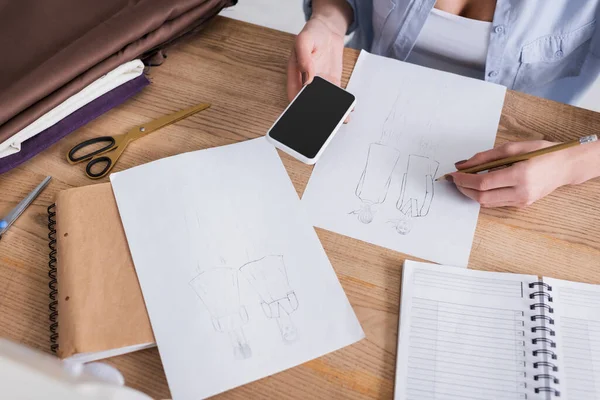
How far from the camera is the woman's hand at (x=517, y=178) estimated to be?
64 cm

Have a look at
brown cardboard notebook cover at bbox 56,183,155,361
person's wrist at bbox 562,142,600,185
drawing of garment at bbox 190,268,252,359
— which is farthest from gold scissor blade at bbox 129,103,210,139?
person's wrist at bbox 562,142,600,185

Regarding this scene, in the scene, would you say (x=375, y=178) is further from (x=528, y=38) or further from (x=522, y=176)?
(x=528, y=38)

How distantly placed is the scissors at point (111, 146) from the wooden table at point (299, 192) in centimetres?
1

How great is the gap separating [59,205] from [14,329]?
0.16 m

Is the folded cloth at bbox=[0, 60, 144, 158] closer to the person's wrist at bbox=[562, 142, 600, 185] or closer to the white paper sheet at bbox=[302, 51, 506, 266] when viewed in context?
the white paper sheet at bbox=[302, 51, 506, 266]

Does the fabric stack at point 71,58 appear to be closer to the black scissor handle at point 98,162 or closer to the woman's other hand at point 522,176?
the black scissor handle at point 98,162

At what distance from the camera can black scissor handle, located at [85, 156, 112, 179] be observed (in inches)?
27.2

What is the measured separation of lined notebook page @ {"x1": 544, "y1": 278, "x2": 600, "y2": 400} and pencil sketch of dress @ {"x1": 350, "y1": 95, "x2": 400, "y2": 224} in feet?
0.73

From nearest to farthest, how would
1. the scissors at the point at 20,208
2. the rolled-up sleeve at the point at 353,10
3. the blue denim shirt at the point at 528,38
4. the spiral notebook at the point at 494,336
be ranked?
the spiral notebook at the point at 494,336
the scissors at the point at 20,208
the blue denim shirt at the point at 528,38
the rolled-up sleeve at the point at 353,10

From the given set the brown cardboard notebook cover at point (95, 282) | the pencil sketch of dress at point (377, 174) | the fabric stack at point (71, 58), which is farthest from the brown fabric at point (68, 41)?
the pencil sketch of dress at point (377, 174)

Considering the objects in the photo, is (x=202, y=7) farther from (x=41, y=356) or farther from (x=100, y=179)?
(x=41, y=356)

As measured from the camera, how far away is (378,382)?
56cm

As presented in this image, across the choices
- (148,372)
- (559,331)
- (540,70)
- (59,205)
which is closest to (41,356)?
(148,372)

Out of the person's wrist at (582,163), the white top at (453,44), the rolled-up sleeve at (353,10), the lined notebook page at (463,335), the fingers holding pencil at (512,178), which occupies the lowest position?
the lined notebook page at (463,335)
